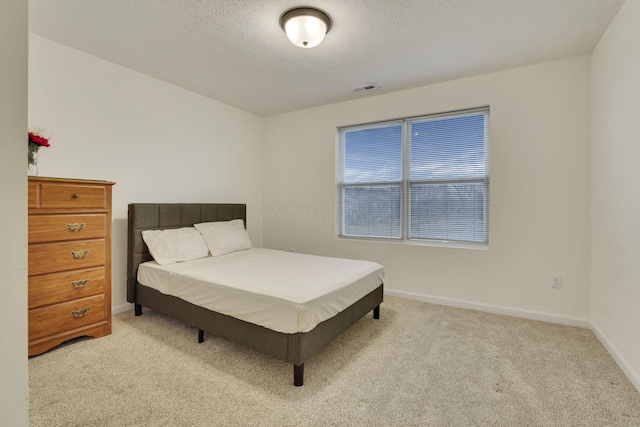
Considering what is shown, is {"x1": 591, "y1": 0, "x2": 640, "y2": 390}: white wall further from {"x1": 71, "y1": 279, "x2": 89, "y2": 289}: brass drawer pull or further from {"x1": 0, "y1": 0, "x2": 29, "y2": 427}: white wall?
{"x1": 71, "y1": 279, "x2": 89, "y2": 289}: brass drawer pull

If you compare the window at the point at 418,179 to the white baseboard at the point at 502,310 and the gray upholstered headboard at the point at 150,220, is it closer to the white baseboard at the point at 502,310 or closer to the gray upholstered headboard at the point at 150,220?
the white baseboard at the point at 502,310

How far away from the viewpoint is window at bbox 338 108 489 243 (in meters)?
3.16

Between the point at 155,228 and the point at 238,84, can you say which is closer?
the point at 155,228

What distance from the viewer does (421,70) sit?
2955 millimetres

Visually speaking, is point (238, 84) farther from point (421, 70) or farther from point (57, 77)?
point (421, 70)

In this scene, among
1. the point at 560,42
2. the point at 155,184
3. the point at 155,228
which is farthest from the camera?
the point at 155,184

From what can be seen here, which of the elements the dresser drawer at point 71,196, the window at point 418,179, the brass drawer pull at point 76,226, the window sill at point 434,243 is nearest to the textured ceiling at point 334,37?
the window at point 418,179

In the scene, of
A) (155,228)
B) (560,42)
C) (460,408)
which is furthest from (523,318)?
(155,228)

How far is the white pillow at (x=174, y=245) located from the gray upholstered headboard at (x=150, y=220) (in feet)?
0.32

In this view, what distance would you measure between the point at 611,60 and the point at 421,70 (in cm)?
146

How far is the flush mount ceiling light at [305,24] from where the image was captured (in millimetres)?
2031

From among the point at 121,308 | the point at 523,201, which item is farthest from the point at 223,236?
the point at 523,201

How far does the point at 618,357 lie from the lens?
2.01m

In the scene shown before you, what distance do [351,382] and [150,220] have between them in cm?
252
